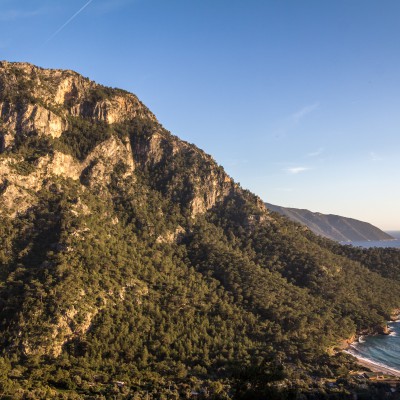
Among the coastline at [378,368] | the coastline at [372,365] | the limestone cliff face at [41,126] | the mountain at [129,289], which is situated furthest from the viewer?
the limestone cliff face at [41,126]

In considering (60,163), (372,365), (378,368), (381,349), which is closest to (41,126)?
(60,163)

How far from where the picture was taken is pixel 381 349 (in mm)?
130375

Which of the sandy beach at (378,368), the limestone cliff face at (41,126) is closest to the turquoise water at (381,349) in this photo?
the sandy beach at (378,368)

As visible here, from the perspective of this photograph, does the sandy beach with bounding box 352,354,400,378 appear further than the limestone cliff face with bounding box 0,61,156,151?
No

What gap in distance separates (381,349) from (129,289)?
95538 millimetres

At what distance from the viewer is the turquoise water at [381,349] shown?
119m

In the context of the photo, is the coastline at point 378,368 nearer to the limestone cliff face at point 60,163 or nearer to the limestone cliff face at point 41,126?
the limestone cliff face at point 60,163

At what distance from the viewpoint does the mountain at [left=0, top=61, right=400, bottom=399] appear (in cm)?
9281

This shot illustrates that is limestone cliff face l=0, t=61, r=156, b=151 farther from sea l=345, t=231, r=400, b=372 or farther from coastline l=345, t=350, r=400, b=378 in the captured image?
sea l=345, t=231, r=400, b=372

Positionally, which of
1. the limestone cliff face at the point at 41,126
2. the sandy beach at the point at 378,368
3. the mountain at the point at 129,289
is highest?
the limestone cliff face at the point at 41,126

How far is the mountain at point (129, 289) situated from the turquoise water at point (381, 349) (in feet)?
20.3

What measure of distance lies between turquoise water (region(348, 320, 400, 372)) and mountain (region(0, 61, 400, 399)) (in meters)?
6.19

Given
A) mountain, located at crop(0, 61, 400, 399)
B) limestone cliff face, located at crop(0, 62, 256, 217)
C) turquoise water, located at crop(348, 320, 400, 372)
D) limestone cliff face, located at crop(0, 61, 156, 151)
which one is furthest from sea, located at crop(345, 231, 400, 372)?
limestone cliff face, located at crop(0, 61, 156, 151)

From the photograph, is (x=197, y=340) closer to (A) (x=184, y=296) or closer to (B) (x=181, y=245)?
(A) (x=184, y=296)
